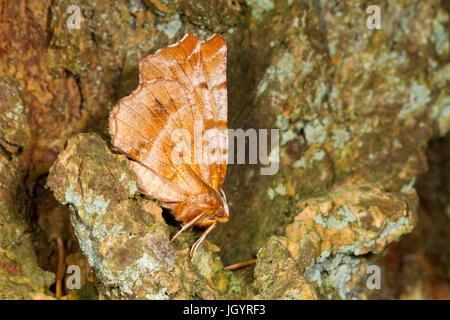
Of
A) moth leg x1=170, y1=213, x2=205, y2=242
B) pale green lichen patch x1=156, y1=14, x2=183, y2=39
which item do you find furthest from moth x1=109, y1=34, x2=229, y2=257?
pale green lichen patch x1=156, y1=14, x2=183, y2=39

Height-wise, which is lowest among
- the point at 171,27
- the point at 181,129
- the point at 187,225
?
the point at 187,225

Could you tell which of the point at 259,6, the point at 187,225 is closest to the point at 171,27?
the point at 259,6

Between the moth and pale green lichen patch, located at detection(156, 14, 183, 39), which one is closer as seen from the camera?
the moth

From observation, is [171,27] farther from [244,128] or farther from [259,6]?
→ [244,128]

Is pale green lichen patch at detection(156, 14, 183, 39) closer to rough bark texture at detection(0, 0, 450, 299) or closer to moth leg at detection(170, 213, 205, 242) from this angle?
rough bark texture at detection(0, 0, 450, 299)

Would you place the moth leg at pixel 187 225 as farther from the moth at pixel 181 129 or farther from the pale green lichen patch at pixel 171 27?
the pale green lichen patch at pixel 171 27

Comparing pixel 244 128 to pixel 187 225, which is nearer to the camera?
pixel 187 225
